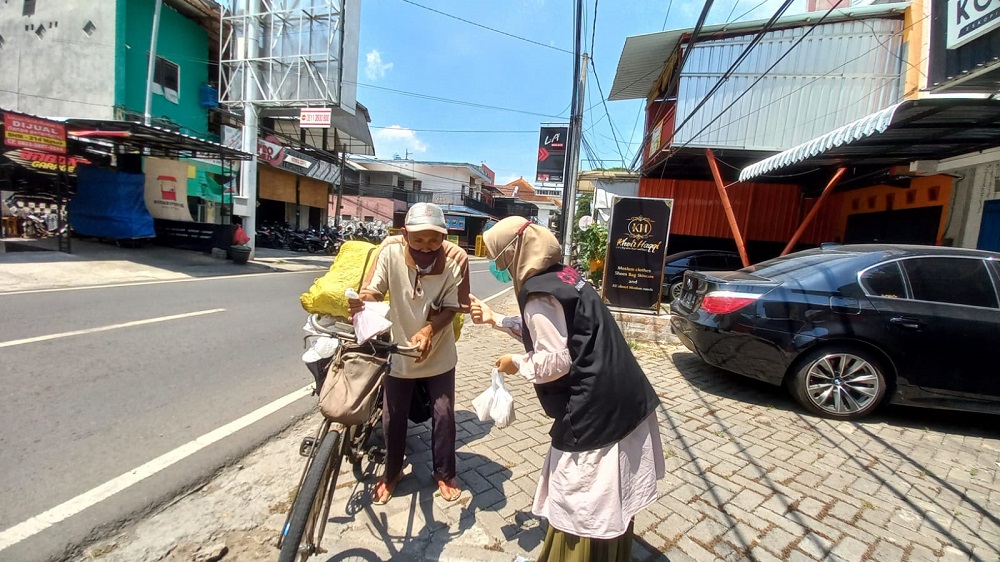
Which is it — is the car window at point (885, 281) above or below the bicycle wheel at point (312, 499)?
above

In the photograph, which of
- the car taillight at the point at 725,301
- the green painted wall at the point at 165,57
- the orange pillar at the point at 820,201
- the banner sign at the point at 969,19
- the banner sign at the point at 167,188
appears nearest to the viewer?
the car taillight at the point at 725,301

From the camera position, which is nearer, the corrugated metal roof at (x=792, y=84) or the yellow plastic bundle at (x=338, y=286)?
the yellow plastic bundle at (x=338, y=286)

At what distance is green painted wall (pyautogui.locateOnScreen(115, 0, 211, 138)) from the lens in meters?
14.2

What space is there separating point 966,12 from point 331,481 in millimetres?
8107

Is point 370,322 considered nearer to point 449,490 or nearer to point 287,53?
point 449,490

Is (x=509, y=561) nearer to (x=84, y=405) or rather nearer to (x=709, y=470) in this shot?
(x=709, y=470)

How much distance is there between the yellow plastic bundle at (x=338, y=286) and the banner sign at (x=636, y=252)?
518 centimetres

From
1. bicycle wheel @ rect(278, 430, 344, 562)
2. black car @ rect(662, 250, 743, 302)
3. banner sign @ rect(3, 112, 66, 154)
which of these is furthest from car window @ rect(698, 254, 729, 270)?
banner sign @ rect(3, 112, 66, 154)

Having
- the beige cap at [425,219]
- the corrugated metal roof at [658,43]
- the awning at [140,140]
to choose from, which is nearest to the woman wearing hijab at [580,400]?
the beige cap at [425,219]

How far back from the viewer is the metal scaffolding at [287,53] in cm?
1500

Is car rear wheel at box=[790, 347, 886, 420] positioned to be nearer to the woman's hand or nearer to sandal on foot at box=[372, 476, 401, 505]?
the woman's hand

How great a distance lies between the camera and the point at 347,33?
618 inches

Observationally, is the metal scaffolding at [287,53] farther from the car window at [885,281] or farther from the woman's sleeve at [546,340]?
the woman's sleeve at [546,340]

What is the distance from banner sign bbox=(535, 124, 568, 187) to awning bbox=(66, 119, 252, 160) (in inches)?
414
